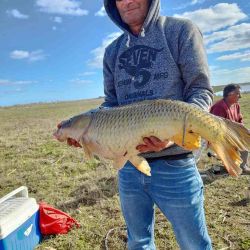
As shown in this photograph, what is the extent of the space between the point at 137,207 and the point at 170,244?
6.86 ft

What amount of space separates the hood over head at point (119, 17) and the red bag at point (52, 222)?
2885 millimetres

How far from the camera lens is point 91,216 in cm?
586

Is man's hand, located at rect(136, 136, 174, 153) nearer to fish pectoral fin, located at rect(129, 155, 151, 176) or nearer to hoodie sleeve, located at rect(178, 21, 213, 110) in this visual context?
fish pectoral fin, located at rect(129, 155, 151, 176)

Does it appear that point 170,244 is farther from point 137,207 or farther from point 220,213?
point 137,207

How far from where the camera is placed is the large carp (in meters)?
2.47

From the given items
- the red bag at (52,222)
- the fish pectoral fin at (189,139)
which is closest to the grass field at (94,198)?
the red bag at (52,222)

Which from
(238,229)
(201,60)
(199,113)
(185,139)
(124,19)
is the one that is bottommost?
(238,229)

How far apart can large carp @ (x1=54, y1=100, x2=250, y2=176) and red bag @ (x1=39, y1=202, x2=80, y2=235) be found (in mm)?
2533

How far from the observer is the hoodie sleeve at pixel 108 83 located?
3307mm

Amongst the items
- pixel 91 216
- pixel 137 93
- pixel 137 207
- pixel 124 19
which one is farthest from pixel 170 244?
pixel 124 19

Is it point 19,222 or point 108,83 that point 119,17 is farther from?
point 19,222

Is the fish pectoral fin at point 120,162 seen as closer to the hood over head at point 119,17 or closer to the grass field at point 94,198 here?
the hood over head at point 119,17

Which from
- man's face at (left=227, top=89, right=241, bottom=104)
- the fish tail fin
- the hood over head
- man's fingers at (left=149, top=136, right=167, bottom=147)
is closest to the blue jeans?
man's fingers at (left=149, top=136, right=167, bottom=147)

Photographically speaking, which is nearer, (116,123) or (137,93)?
(116,123)
